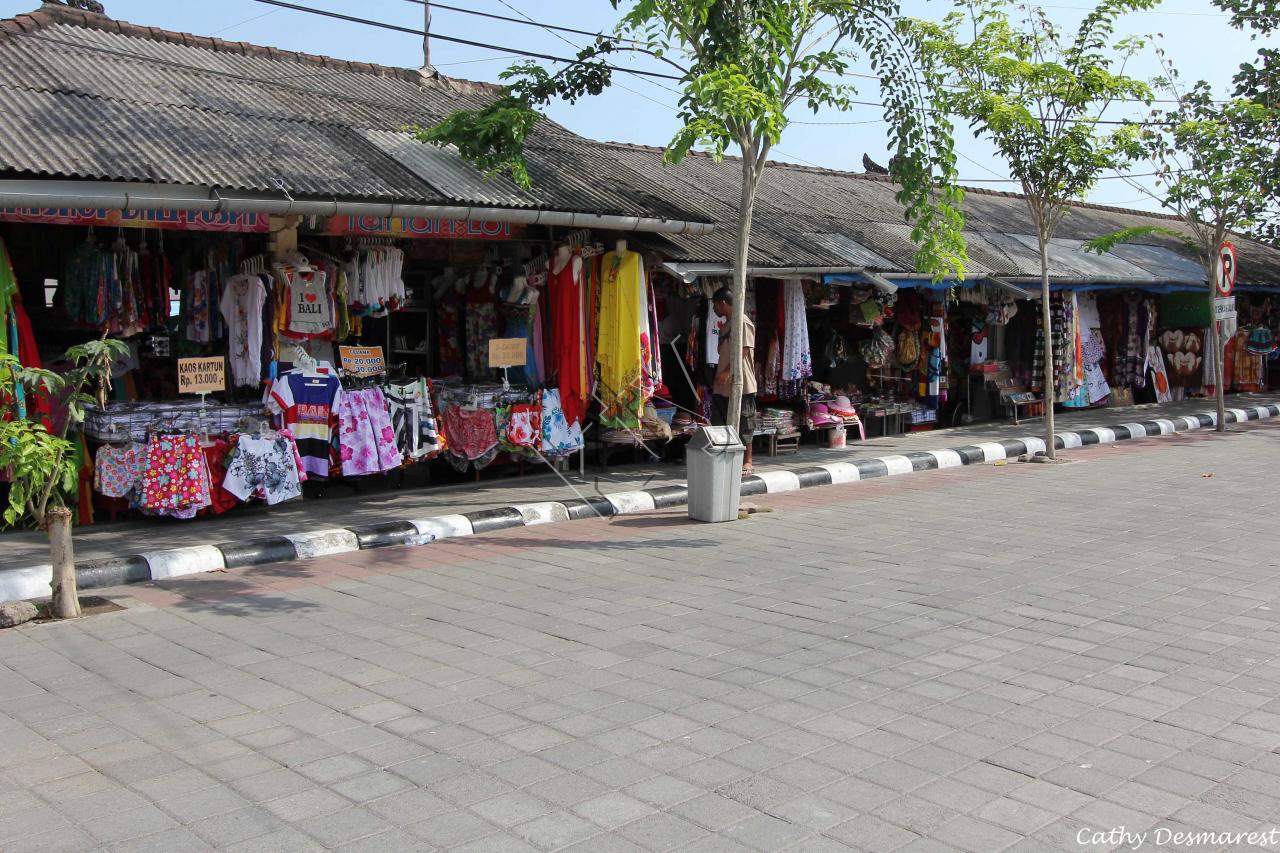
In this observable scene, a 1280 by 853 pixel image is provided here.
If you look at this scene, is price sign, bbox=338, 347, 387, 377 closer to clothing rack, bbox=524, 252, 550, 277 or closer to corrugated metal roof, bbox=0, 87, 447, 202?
corrugated metal roof, bbox=0, 87, 447, 202

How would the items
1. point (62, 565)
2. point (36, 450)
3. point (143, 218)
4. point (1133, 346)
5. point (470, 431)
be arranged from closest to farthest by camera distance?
point (36, 450)
point (62, 565)
point (143, 218)
point (470, 431)
point (1133, 346)

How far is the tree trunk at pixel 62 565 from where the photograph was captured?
22.3 ft

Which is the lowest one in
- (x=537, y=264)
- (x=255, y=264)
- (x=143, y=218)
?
(x=255, y=264)

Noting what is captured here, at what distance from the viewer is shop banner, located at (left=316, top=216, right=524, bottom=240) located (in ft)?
33.3

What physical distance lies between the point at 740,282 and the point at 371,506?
13.8ft

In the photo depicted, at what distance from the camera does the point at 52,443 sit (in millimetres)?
6707

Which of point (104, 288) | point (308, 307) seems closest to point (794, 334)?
point (308, 307)

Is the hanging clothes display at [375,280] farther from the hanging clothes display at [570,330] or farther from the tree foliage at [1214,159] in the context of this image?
the tree foliage at [1214,159]

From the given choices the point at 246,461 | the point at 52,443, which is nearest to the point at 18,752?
the point at 52,443

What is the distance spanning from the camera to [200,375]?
9.52 m

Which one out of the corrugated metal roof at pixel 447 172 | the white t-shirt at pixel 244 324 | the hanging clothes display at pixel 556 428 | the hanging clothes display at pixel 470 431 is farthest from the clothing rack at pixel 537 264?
the white t-shirt at pixel 244 324

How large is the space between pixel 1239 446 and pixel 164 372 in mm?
14463

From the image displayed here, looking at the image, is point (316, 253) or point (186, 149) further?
point (316, 253)

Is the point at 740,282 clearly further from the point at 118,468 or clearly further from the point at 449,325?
the point at 118,468
